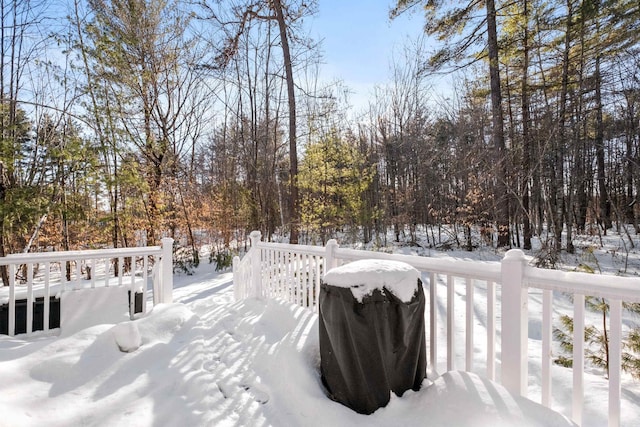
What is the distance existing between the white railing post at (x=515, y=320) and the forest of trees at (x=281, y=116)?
5.41 meters

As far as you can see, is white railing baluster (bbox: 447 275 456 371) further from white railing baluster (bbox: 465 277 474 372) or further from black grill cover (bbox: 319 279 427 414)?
black grill cover (bbox: 319 279 427 414)

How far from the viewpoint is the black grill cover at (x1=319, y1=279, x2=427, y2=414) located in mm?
1763

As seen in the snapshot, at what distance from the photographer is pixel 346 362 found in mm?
1836

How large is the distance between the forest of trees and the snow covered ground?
355 cm

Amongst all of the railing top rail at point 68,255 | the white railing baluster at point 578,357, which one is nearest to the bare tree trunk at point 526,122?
the white railing baluster at point 578,357

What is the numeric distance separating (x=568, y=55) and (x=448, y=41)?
2.77 metres

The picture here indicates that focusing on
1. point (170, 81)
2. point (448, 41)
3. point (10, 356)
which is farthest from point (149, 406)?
point (448, 41)

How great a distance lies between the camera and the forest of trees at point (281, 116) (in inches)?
256

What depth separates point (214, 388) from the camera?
2.19m

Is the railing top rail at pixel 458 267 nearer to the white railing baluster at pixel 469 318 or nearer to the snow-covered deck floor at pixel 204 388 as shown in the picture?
the white railing baluster at pixel 469 318

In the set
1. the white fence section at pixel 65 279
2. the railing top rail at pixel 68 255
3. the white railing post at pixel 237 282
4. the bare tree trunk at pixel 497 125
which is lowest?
the white railing post at pixel 237 282

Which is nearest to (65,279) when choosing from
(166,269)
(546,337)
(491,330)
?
(166,269)

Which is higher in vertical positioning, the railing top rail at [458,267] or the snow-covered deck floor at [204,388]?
the railing top rail at [458,267]

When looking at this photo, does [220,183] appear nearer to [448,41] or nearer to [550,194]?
[448,41]
